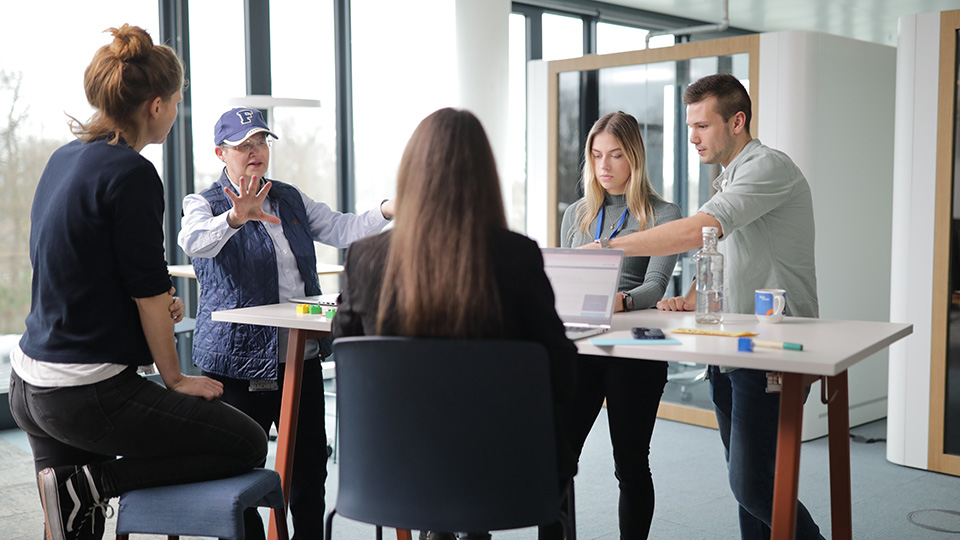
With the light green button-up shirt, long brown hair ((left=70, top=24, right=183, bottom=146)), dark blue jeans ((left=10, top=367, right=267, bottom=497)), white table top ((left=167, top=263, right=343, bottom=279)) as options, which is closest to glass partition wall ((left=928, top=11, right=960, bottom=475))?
the light green button-up shirt

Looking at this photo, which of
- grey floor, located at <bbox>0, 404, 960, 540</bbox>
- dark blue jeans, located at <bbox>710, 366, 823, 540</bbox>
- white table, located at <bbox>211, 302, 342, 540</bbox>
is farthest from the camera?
grey floor, located at <bbox>0, 404, 960, 540</bbox>

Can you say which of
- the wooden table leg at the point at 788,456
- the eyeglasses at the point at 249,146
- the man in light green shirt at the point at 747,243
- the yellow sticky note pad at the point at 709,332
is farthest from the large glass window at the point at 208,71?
the wooden table leg at the point at 788,456

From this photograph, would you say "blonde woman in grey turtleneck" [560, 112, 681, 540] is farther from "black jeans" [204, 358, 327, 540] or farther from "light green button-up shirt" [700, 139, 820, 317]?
"black jeans" [204, 358, 327, 540]

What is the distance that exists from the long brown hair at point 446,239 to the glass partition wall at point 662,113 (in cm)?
301

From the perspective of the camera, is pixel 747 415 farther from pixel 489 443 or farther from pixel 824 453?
pixel 824 453

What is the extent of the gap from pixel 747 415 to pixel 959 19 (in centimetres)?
223

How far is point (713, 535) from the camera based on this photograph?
10.1ft

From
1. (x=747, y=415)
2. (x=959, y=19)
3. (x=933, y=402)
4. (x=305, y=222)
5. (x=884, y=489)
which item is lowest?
(x=884, y=489)

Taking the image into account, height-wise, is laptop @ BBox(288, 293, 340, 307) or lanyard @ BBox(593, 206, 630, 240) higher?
lanyard @ BBox(593, 206, 630, 240)

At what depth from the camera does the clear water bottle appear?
7.66 ft

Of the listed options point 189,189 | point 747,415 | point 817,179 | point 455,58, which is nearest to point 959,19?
point 817,179

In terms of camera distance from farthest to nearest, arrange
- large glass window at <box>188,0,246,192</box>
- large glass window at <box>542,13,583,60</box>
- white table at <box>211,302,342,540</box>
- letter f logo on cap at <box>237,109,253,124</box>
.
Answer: large glass window at <box>542,13,583,60</box> < large glass window at <box>188,0,246,192</box> < letter f logo on cap at <box>237,109,253,124</box> < white table at <box>211,302,342,540</box>

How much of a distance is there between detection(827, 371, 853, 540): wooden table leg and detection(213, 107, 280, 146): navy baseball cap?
1.78 metres

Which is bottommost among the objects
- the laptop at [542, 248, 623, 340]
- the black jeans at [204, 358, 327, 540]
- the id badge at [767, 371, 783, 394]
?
Answer: the black jeans at [204, 358, 327, 540]
